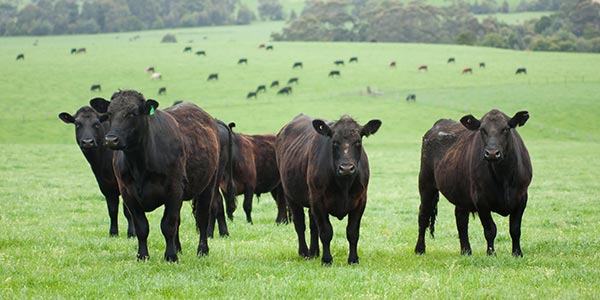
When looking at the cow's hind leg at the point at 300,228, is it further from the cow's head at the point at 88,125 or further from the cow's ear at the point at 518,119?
the cow's head at the point at 88,125

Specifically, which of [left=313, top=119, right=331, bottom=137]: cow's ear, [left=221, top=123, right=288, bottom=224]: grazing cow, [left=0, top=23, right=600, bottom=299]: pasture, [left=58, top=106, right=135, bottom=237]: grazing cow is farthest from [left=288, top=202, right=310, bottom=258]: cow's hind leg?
[left=221, top=123, right=288, bottom=224]: grazing cow

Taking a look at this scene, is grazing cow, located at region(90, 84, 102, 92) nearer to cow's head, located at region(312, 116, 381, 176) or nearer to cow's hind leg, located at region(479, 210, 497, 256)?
cow's head, located at region(312, 116, 381, 176)

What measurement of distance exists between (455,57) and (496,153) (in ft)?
284

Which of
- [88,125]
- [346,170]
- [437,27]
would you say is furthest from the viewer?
[437,27]

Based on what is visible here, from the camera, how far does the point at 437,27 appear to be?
125562 mm

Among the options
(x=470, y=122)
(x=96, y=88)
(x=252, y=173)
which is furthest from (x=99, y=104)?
(x=96, y=88)

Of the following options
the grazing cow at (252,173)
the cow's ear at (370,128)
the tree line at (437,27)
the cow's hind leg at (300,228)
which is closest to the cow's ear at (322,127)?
the cow's ear at (370,128)

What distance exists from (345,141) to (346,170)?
21.6 inches

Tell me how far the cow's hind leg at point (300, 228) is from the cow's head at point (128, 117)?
2970 mm

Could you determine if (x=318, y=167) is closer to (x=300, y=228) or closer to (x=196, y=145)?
(x=300, y=228)

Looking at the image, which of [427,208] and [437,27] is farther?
[437,27]

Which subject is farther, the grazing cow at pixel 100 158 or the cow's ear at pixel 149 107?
the grazing cow at pixel 100 158

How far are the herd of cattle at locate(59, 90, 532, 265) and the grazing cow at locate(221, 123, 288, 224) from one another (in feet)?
12.6

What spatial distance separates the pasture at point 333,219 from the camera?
856 centimetres
